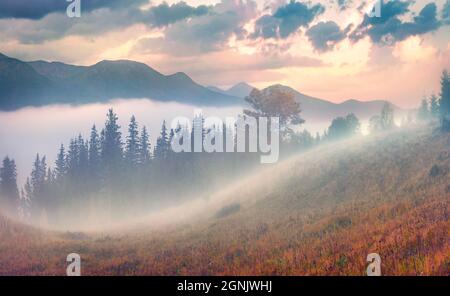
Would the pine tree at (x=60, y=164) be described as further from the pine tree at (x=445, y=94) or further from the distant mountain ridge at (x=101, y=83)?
the pine tree at (x=445, y=94)

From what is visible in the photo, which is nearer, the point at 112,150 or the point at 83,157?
the point at 112,150

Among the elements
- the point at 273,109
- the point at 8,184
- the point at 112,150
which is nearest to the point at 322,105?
the point at 273,109

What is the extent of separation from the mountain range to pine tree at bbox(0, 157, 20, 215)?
10882mm

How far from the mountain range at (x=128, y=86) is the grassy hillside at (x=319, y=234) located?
484 centimetres

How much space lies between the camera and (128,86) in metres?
49.6

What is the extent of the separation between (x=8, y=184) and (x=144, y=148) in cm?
2291

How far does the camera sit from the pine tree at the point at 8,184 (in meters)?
56.3

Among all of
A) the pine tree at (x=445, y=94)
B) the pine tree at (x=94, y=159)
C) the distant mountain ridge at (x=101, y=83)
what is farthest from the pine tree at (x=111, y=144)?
the pine tree at (x=445, y=94)

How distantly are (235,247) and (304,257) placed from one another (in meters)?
4.28

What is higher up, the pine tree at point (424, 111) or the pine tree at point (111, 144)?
the pine tree at point (424, 111)

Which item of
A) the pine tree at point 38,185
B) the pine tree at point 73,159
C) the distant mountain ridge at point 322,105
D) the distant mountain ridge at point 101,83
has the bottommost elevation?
the pine tree at point 38,185

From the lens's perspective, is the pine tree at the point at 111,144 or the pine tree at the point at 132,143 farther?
the pine tree at the point at 132,143

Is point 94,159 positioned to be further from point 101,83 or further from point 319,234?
point 319,234
